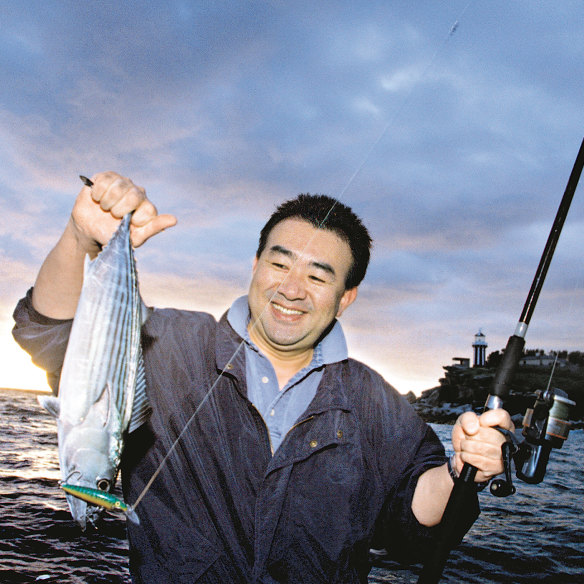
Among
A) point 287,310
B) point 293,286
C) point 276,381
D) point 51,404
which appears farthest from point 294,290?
point 51,404

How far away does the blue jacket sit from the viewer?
3027mm

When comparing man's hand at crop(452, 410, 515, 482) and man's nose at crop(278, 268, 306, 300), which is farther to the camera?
man's nose at crop(278, 268, 306, 300)

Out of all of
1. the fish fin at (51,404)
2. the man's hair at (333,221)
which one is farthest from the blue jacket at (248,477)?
the man's hair at (333,221)

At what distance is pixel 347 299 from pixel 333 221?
0.82m

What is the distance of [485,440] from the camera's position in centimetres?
283

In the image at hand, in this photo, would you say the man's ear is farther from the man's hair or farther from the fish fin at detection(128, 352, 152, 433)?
the fish fin at detection(128, 352, 152, 433)

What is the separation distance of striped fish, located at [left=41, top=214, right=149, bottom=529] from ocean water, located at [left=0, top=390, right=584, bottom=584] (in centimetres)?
665

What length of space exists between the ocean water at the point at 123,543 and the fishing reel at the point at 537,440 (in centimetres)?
644

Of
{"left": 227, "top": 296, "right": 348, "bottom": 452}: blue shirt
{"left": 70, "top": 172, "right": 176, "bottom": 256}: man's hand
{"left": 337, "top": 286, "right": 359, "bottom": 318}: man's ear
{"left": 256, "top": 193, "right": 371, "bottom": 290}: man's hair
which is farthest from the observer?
{"left": 337, "top": 286, "right": 359, "bottom": 318}: man's ear

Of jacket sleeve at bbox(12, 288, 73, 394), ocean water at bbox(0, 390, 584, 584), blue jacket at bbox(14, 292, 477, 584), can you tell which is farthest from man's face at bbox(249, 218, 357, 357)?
ocean water at bbox(0, 390, 584, 584)

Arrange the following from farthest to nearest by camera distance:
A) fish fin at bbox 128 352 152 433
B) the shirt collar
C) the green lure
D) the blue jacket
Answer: the shirt collar < the blue jacket < fish fin at bbox 128 352 152 433 < the green lure

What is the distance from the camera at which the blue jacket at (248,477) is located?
303 centimetres

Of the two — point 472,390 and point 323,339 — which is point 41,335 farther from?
point 472,390

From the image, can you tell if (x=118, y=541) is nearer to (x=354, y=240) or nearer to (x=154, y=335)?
(x=154, y=335)
